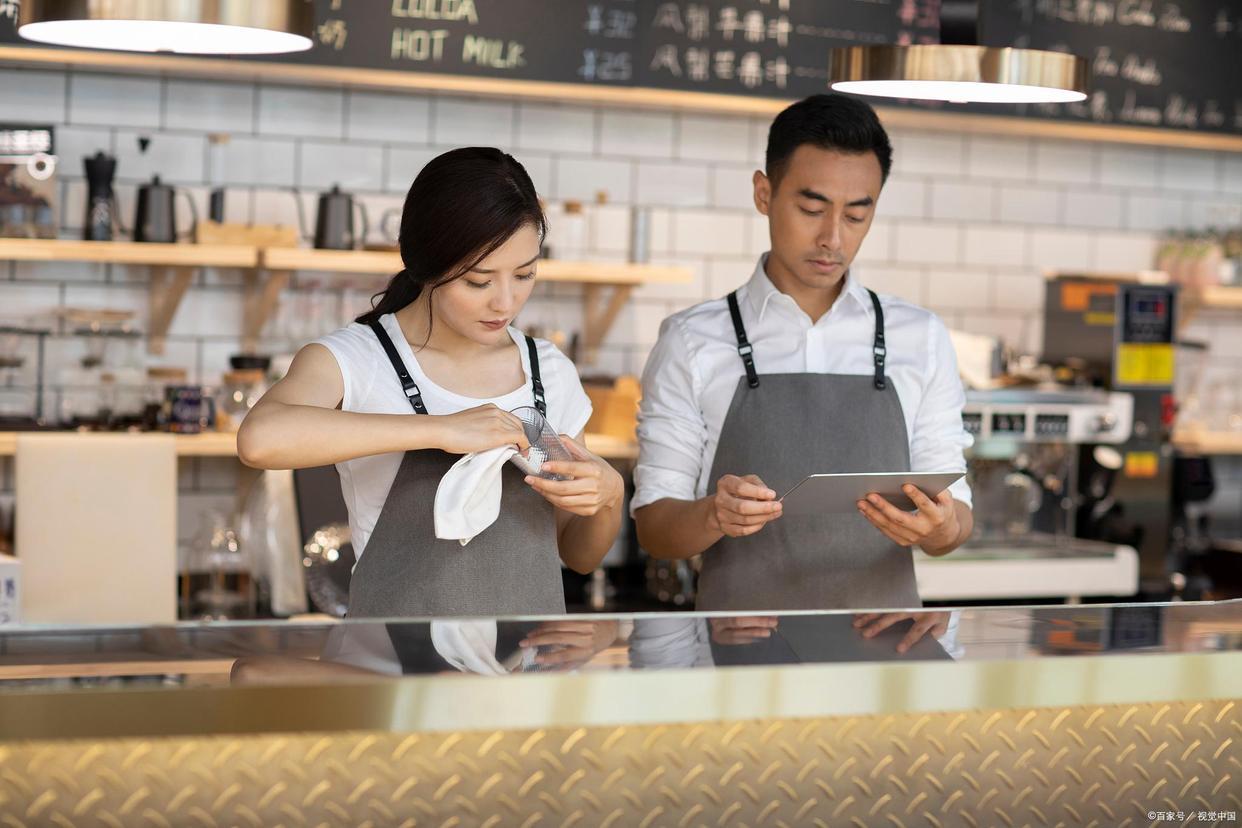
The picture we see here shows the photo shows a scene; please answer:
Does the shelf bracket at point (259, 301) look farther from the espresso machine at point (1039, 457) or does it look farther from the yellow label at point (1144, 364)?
the yellow label at point (1144, 364)

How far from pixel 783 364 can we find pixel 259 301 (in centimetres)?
218

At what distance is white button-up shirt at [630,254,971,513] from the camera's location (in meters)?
2.40

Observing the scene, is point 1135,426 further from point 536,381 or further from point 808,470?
point 536,381

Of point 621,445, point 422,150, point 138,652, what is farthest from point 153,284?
point 138,652

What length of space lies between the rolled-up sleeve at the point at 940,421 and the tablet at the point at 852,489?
0.83 feet

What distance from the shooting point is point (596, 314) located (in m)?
4.54

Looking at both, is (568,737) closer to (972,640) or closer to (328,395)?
(972,640)

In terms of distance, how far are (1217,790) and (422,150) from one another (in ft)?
10.6

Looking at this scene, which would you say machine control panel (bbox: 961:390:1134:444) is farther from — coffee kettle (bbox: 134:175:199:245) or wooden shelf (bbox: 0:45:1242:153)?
coffee kettle (bbox: 134:175:199:245)

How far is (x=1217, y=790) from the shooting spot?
1.68 metres

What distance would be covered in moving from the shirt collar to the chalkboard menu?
1864 millimetres

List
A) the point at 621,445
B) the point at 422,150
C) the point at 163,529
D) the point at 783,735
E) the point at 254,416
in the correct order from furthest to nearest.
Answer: the point at 422,150 → the point at 621,445 → the point at 163,529 → the point at 254,416 → the point at 783,735

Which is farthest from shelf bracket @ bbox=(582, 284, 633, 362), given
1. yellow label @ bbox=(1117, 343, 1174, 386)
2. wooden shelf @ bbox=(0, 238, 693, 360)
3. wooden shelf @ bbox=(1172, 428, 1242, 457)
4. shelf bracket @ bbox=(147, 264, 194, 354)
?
wooden shelf @ bbox=(1172, 428, 1242, 457)

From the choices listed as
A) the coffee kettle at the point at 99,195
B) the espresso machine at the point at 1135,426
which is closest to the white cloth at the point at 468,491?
the coffee kettle at the point at 99,195
